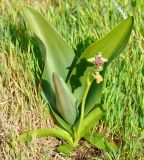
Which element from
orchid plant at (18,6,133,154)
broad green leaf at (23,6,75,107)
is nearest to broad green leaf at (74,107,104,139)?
orchid plant at (18,6,133,154)

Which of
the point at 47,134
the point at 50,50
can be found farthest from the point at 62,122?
the point at 50,50

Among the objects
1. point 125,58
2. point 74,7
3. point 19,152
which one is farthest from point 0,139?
point 74,7

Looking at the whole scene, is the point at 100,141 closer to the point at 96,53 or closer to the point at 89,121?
the point at 89,121

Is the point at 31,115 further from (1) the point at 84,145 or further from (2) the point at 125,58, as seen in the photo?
(2) the point at 125,58

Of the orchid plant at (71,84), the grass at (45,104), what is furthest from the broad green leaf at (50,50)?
the grass at (45,104)

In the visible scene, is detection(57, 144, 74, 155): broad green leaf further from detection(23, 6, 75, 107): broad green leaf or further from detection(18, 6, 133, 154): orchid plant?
detection(23, 6, 75, 107): broad green leaf

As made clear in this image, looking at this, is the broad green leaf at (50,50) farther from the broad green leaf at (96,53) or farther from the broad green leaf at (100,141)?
the broad green leaf at (100,141)
